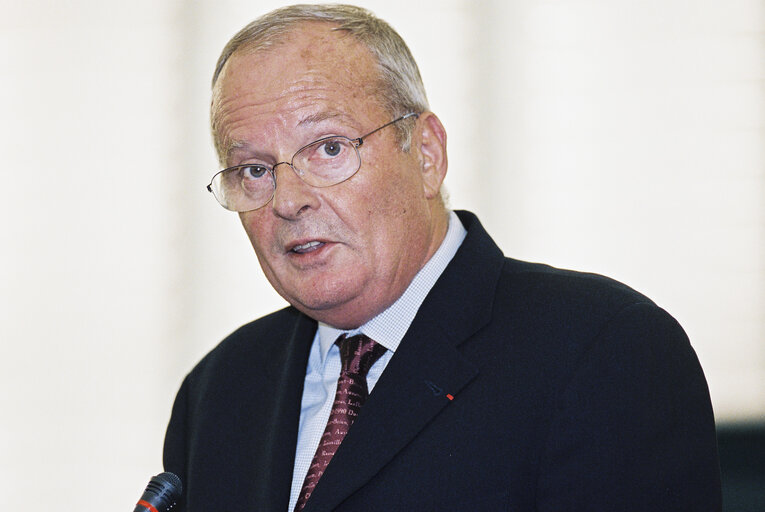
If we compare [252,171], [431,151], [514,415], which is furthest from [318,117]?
[514,415]

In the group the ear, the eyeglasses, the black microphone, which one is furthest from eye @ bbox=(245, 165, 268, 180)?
the black microphone

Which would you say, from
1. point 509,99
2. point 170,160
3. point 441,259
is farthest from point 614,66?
point 441,259

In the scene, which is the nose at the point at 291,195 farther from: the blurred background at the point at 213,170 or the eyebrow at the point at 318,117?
the blurred background at the point at 213,170

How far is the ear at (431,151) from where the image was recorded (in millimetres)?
1766

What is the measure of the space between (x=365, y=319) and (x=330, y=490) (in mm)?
363

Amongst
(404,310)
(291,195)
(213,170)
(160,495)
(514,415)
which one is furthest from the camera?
(213,170)

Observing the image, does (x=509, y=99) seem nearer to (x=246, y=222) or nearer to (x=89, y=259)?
(x=89, y=259)

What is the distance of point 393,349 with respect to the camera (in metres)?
1.66

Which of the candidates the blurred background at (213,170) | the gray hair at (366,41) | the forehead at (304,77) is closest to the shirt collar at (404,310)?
the gray hair at (366,41)

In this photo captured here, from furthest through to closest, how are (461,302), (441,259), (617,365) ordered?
1. (441,259)
2. (461,302)
3. (617,365)

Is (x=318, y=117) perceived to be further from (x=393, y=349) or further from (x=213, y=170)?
(x=213, y=170)

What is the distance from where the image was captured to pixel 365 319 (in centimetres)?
170

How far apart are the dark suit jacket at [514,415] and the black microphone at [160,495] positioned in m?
0.25

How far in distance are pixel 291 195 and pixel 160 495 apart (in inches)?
22.3
